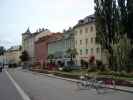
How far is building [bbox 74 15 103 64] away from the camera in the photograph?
80.9 metres

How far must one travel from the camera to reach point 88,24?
84.4 m

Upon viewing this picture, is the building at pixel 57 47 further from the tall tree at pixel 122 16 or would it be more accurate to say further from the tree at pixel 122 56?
the tree at pixel 122 56

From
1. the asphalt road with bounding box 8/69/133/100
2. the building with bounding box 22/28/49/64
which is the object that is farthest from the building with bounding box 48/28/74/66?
the asphalt road with bounding box 8/69/133/100

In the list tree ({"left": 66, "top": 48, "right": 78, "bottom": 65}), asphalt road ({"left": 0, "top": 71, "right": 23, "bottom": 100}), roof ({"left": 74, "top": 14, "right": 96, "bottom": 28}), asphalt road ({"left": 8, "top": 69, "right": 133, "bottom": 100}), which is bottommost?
asphalt road ({"left": 8, "top": 69, "right": 133, "bottom": 100})

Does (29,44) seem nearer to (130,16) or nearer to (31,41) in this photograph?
(31,41)

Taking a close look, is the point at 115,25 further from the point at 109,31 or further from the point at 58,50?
the point at 58,50

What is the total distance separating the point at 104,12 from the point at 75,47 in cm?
3305

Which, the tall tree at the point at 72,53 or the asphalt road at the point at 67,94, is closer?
the asphalt road at the point at 67,94

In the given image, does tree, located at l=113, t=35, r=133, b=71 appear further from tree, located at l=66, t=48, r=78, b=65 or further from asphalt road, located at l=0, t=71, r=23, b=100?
tree, located at l=66, t=48, r=78, b=65

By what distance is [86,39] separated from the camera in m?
85.4

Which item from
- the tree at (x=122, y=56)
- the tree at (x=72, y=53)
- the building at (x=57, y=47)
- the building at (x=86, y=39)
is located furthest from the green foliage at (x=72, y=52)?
the tree at (x=122, y=56)

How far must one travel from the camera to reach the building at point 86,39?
265 feet

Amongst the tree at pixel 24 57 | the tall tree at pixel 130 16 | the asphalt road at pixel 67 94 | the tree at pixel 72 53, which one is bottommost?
the asphalt road at pixel 67 94

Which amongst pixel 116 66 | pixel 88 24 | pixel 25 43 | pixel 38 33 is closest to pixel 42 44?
pixel 38 33
